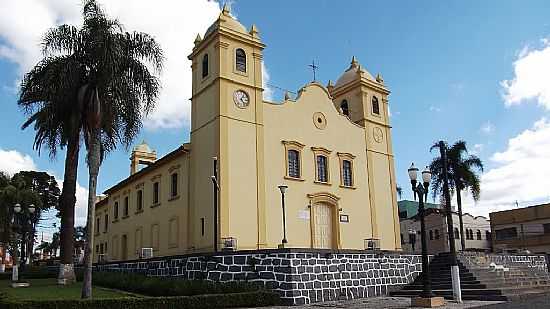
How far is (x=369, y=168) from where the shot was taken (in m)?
29.2

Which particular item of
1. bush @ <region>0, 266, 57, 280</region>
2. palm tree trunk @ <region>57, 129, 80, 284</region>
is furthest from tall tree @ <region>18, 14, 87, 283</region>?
bush @ <region>0, 266, 57, 280</region>

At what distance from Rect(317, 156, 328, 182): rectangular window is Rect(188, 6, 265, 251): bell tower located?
12.9ft

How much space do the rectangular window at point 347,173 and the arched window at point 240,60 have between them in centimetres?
768

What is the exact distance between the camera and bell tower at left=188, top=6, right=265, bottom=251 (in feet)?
74.3

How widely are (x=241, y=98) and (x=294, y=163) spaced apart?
14.0ft

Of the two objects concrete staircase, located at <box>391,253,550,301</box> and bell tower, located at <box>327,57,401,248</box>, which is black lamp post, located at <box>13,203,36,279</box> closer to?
bell tower, located at <box>327,57,401,248</box>

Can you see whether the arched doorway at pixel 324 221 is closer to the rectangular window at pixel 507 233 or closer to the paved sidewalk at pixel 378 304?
the paved sidewalk at pixel 378 304

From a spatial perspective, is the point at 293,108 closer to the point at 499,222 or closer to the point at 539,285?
the point at 539,285

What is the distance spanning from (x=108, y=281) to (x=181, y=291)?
268 inches

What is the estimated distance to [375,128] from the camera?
1210 inches

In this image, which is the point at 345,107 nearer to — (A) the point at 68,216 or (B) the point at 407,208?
(A) the point at 68,216

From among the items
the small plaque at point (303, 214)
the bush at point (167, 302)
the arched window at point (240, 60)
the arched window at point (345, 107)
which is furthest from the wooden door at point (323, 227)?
the bush at point (167, 302)

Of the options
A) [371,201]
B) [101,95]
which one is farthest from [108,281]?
[371,201]

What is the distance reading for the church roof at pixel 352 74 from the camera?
31.2 metres
